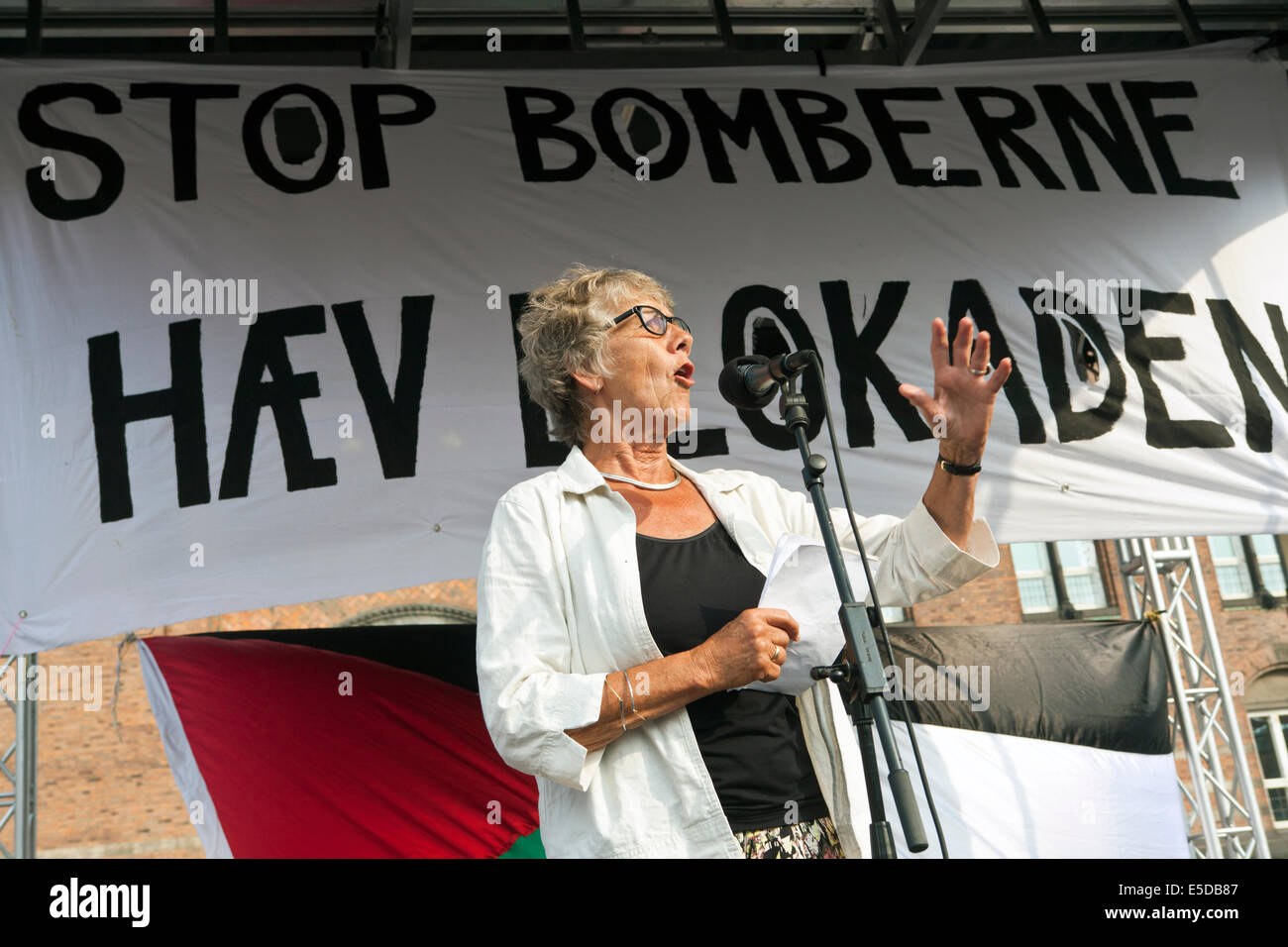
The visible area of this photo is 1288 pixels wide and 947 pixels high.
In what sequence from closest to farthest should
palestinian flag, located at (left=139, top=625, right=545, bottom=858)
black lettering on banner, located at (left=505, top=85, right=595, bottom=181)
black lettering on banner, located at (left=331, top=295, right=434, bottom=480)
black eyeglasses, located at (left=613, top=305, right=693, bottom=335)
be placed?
black eyeglasses, located at (left=613, top=305, right=693, bottom=335) → black lettering on banner, located at (left=331, top=295, right=434, bottom=480) → palestinian flag, located at (left=139, top=625, right=545, bottom=858) → black lettering on banner, located at (left=505, top=85, right=595, bottom=181)

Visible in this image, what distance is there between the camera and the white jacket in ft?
6.42

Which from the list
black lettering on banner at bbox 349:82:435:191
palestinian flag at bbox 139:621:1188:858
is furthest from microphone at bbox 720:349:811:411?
black lettering on banner at bbox 349:82:435:191

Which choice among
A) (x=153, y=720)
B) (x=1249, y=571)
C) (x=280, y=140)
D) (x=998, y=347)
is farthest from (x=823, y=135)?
(x=1249, y=571)

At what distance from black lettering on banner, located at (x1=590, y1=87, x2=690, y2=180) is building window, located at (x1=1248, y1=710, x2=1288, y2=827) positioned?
14327mm

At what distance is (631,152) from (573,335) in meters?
2.40

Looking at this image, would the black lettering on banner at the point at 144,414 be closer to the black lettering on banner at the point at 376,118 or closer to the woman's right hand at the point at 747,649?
the black lettering on banner at the point at 376,118

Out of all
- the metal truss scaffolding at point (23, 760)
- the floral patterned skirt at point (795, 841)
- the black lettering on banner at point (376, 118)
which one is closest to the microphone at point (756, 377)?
the floral patterned skirt at point (795, 841)

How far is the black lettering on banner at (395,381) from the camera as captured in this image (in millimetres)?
4066

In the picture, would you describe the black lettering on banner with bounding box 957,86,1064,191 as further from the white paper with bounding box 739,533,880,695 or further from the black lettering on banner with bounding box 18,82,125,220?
the black lettering on banner with bounding box 18,82,125,220

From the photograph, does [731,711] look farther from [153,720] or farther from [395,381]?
[153,720]

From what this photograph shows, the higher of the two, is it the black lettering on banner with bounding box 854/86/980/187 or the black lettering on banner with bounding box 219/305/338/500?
the black lettering on banner with bounding box 854/86/980/187

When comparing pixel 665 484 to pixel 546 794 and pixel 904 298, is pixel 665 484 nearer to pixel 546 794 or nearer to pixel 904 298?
pixel 546 794

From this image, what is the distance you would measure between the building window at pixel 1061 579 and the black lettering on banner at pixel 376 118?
12961mm

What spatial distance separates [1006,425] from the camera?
14.5ft
